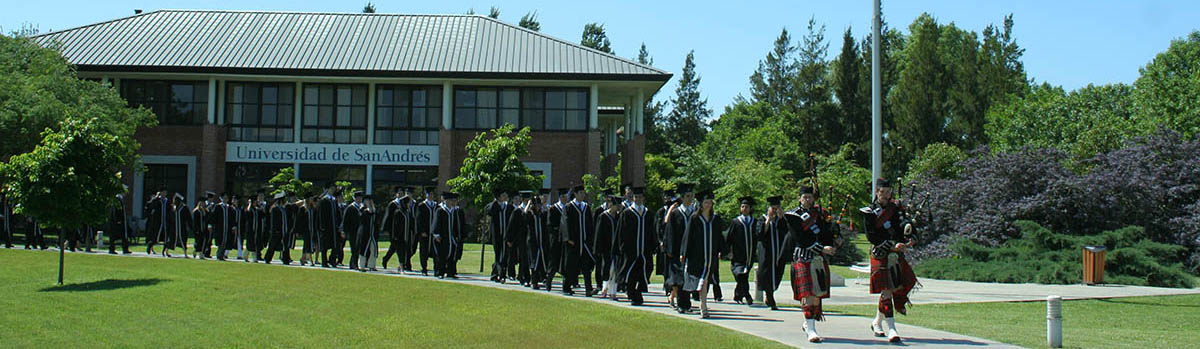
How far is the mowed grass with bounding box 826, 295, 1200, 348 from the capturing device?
10773mm

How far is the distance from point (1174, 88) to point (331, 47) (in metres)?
33.5

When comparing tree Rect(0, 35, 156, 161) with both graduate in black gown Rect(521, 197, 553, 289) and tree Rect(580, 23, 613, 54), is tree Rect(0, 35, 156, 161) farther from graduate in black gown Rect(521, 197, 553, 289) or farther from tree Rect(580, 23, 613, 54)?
tree Rect(580, 23, 613, 54)

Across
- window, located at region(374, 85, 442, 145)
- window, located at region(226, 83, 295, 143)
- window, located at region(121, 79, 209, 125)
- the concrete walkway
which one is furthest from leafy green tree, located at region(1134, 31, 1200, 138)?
window, located at region(121, 79, 209, 125)

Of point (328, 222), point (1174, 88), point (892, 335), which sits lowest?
point (892, 335)

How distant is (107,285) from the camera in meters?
15.1

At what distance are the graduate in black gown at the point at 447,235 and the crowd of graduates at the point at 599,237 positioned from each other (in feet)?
0.06

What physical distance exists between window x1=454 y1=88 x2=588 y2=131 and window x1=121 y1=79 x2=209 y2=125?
10.1 m

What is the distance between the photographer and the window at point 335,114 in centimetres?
3828

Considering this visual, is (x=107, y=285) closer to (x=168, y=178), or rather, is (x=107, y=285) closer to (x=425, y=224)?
(x=425, y=224)

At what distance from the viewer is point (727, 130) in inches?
2495

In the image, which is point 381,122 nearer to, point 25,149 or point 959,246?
point 25,149

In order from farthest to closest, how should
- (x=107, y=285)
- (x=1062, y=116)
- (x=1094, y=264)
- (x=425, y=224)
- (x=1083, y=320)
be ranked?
(x=1062, y=116) → (x=1094, y=264) → (x=425, y=224) → (x=107, y=285) → (x=1083, y=320)

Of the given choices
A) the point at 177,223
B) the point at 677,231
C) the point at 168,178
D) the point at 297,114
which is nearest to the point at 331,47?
the point at 297,114

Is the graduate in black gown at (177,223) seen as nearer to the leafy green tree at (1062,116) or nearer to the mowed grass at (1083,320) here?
the mowed grass at (1083,320)
